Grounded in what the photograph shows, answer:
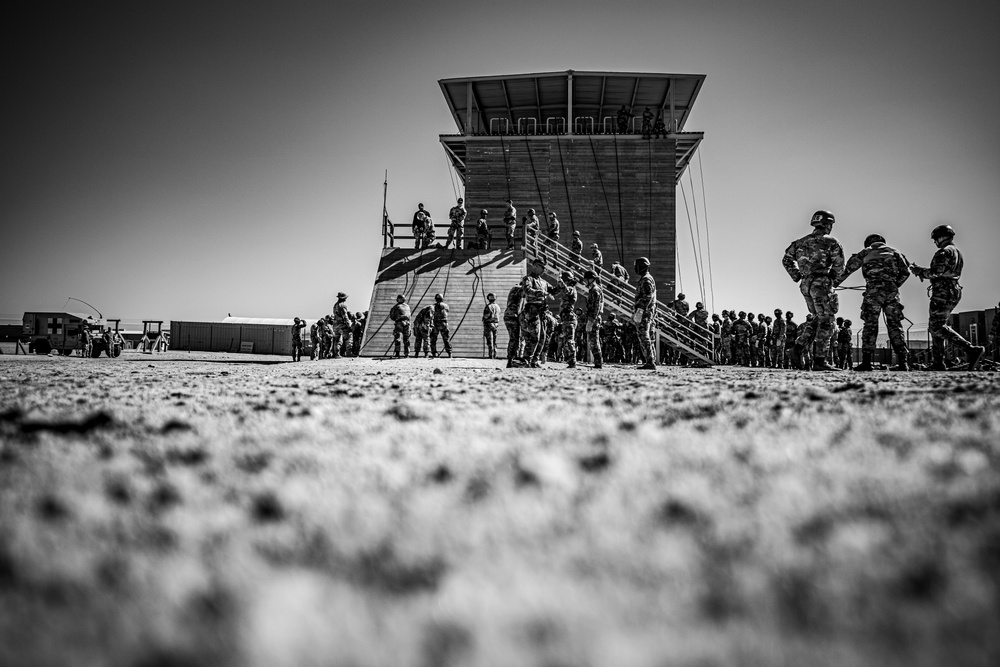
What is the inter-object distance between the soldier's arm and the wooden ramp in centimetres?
888

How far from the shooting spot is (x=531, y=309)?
11.9m

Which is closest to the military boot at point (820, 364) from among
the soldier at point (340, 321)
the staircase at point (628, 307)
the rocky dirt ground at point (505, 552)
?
the staircase at point (628, 307)

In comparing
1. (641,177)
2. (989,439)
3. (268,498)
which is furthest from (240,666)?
(641,177)

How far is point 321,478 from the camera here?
160 cm

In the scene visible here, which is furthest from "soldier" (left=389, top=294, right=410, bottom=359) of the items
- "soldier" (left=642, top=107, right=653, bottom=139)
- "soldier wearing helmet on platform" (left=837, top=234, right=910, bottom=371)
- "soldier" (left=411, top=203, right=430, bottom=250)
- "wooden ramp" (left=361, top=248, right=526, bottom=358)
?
"soldier" (left=642, top=107, right=653, bottom=139)

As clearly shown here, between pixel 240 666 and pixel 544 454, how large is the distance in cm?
123

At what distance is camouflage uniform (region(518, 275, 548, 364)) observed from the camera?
38.4 feet

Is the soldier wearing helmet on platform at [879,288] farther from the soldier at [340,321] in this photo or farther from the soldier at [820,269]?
the soldier at [340,321]

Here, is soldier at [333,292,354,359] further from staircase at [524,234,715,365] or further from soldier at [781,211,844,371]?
soldier at [781,211,844,371]

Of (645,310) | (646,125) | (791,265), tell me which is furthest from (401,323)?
(646,125)

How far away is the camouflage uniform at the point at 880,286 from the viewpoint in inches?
399

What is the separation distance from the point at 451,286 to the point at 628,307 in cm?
618

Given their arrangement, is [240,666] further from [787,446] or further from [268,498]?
[787,446]

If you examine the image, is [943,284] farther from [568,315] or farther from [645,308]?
[568,315]
